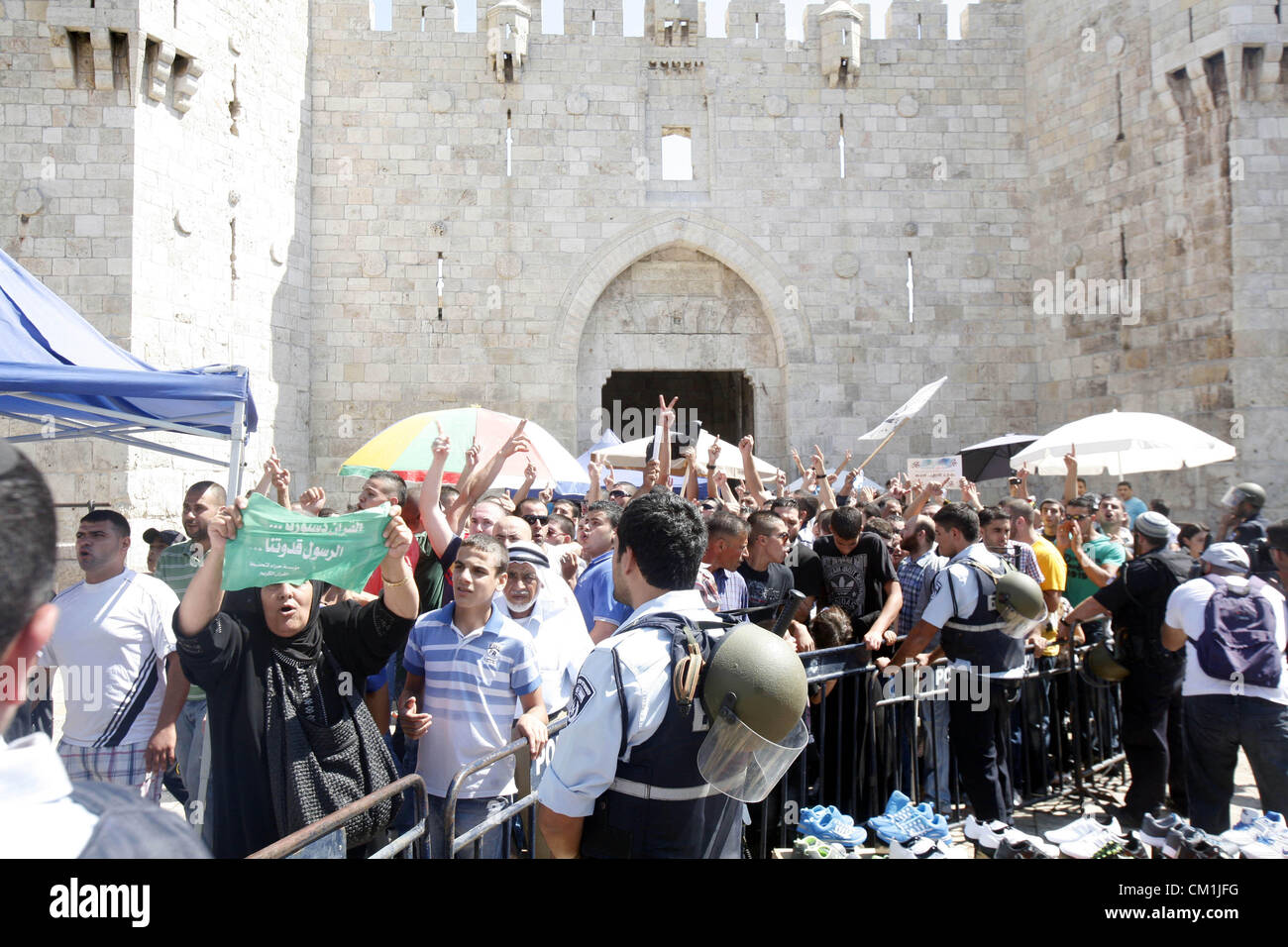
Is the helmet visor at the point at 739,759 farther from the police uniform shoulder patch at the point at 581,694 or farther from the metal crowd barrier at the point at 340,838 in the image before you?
the metal crowd barrier at the point at 340,838

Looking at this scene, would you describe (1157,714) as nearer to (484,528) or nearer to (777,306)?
(484,528)

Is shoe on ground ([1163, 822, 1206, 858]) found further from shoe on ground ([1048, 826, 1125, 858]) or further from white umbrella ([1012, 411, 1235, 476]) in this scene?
white umbrella ([1012, 411, 1235, 476])

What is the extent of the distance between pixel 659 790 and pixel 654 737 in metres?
0.13

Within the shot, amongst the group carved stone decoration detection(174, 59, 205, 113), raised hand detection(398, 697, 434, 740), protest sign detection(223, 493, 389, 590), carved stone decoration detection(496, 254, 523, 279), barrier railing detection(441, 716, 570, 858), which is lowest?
barrier railing detection(441, 716, 570, 858)

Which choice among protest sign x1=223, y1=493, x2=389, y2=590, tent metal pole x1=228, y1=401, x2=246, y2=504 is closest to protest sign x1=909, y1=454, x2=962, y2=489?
tent metal pole x1=228, y1=401, x2=246, y2=504

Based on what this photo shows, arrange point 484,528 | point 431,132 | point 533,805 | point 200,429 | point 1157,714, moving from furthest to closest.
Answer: point 431,132 → point 200,429 → point 1157,714 → point 484,528 → point 533,805

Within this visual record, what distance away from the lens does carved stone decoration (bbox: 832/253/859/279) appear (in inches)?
569

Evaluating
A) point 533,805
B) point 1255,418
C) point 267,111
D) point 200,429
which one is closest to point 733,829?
point 533,805

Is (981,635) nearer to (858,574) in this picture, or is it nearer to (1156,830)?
(858,574)

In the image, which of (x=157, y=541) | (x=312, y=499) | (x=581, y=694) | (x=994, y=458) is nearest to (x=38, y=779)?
(x=581, y=694)

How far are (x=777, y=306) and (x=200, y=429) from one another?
1045 centimetres

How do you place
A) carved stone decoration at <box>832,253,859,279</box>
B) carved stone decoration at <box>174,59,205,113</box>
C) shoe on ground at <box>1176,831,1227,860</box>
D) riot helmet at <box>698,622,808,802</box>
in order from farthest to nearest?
carved stone decoration at <box>832,253,859,279</box>
carved stone decoration at <box>174,59,205,113</box>
shoe on ground at <box>1176,831,1227,860</box>
riot helmet at <box>698,622,808,802</box>

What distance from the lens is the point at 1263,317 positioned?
11.8 meters

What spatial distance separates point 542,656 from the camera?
381 centimetres
